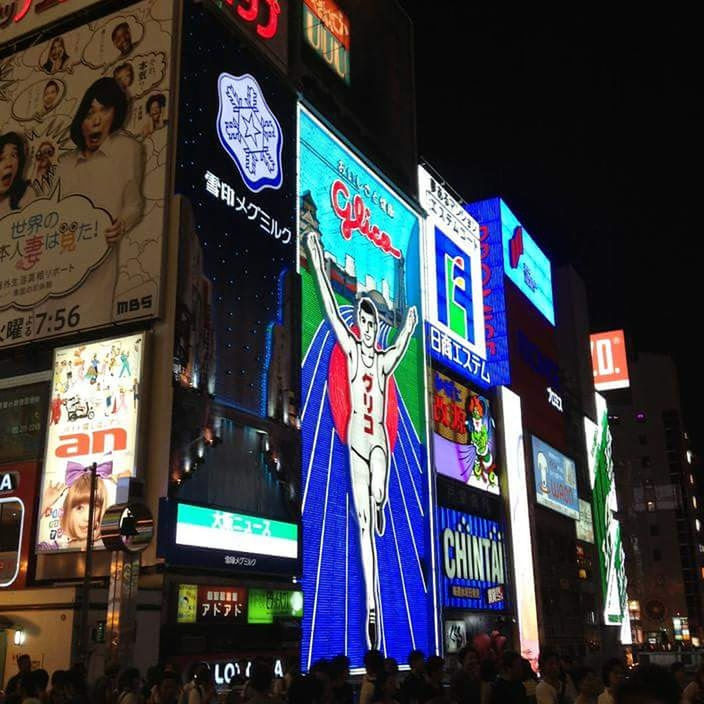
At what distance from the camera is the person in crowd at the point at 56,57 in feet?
64.1

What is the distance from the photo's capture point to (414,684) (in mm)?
8195

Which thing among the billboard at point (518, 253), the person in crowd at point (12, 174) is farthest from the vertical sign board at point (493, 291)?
the person in crowd at point (12, 174)

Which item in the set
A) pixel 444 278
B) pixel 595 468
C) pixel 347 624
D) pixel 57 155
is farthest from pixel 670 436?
pixel 57 155

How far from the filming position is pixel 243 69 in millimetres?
19594

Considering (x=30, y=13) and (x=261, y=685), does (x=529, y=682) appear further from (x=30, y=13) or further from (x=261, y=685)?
(x=30, y=13)

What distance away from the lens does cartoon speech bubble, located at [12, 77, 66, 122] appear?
19266mm

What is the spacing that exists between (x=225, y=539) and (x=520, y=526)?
18.4 meters

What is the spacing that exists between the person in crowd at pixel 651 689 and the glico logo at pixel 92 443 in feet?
44.6

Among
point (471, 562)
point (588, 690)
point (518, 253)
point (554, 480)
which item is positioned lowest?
point (588, 690)

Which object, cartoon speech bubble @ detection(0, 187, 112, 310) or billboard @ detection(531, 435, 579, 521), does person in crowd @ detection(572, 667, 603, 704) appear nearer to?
cartoon speech bubble @ detection(0, 187, 112, 310)

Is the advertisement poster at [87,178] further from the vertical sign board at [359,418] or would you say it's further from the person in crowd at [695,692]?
the person in crowd at [695,692]

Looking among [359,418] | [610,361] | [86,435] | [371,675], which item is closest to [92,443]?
[86,435]

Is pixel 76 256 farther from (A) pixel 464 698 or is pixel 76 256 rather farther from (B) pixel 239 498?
(A) pixel 464 698

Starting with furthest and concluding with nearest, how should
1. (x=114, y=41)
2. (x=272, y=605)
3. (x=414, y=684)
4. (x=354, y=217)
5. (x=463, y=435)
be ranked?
(x=463, y=435)
(x=354, y=217)
(x=114, y=41)
(x=272, y=605)
(x=414, y=684)
